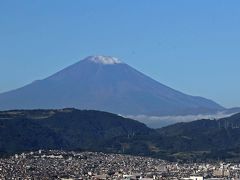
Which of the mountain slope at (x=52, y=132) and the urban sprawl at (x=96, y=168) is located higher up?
the mountain slope at (x=52, y=132)

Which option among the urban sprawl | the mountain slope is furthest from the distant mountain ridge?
the urban sprawl

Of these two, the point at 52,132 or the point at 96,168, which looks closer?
the point at 96,168

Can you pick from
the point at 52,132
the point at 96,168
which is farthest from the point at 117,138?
the point at 96,168

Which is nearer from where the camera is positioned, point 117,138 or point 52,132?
point 117,138

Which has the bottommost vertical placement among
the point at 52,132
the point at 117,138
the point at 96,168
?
the point at 96,168

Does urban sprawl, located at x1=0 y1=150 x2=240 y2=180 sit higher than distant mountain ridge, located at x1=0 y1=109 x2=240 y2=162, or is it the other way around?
distant mountain ridge, located at x1=0 y1=109 x2=240 y2=162

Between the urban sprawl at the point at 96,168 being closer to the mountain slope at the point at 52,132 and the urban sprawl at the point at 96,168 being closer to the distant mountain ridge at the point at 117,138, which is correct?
the distant mountain ridge at the point at 117,138

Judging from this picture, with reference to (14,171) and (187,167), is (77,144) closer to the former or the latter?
(187,167)

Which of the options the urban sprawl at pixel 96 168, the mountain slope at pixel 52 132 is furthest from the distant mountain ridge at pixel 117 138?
the urban sprawl at pixel 96 168

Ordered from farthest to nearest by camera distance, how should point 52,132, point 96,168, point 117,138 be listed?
point 52,132 → point 117,138 → point 96,168

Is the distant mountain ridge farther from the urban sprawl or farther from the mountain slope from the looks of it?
the urban sprawl

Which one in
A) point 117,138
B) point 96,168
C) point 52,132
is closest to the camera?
point 96,168

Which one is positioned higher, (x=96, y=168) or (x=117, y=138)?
(x=117, y=138)

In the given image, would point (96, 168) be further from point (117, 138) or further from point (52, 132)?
point (52, 132)
